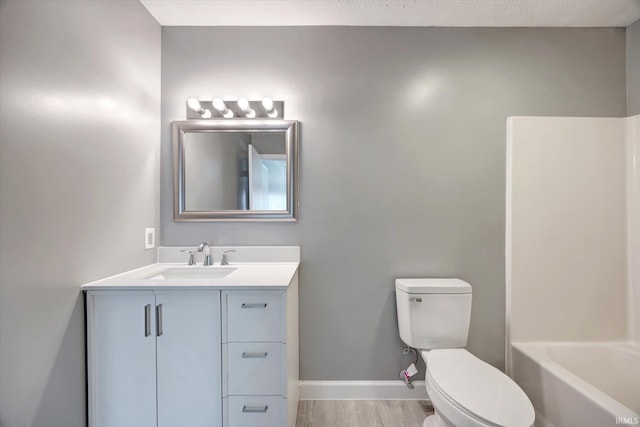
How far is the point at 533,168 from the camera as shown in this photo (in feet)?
6.27

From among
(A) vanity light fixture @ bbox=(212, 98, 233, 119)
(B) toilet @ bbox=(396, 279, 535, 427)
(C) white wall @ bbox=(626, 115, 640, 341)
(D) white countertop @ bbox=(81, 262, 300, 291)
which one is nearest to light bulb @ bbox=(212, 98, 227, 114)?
(A) vanity light fixture @ bbox=(212, 98, 233, 119)

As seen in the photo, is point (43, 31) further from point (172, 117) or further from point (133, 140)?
point (172, 117)

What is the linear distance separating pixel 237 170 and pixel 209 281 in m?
0.77

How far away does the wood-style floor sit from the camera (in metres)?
1.72

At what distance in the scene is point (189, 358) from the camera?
1.35 m

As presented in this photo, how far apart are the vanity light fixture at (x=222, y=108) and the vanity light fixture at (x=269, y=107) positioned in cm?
23

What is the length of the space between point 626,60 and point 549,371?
1987mm

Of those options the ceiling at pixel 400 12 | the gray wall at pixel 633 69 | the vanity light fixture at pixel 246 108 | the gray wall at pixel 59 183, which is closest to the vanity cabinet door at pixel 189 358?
the gray wall at pixel 59 183

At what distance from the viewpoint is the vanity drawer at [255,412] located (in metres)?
1.34

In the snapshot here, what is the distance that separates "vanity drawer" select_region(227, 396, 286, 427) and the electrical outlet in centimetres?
101

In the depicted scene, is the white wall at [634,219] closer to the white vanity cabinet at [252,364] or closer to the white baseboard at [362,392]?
the white baseboard at [362,392]

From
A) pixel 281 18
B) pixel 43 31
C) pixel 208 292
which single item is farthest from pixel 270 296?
pixel 281 18

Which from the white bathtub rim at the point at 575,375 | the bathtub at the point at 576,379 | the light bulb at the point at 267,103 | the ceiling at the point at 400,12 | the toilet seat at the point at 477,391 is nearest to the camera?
the toilet seat at the point at 477,391

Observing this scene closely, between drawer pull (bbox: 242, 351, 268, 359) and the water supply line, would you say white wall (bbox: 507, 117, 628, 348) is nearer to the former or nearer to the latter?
the water supply line
